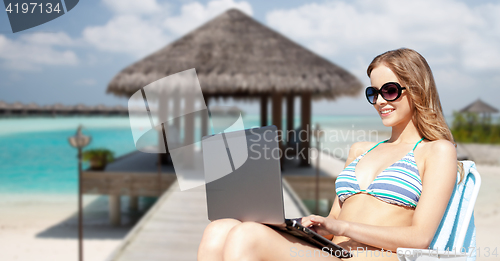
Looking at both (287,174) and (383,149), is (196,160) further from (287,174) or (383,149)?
(383,149)

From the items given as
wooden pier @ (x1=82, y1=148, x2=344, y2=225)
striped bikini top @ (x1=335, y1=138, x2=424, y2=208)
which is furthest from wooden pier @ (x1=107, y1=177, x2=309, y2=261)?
striped bikini top @ (x1=335, y1=138, x2=424, y2=208)

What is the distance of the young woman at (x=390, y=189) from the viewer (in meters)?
1.03

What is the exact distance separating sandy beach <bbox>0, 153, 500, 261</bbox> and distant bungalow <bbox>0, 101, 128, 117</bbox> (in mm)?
25442

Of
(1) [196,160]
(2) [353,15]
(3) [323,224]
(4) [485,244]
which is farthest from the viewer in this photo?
(2) [353,15]

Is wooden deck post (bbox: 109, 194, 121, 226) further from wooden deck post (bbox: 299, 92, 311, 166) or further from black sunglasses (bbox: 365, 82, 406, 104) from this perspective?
black sunglasses (bbox: 365, 82, 406, 104)

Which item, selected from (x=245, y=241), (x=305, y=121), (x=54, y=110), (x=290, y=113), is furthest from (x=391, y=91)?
(x=54, y=110)

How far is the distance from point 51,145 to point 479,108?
29697mm

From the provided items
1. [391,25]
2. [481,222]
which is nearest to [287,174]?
[481,222]

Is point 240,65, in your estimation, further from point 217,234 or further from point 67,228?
point 217,234

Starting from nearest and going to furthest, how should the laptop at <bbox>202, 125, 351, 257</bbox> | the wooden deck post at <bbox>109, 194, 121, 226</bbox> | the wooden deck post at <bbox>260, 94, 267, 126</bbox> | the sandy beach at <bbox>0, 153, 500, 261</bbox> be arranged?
the laptop at <bbox>202, 125, 351, 257</bbox> < the sandy beach at <bbox>0, 153, 500, 261</bbox> < the wooden deck post at <bbox>109, 194, 121, 226</bbox> < the wooden deck post at <bbox>260, 94, 267, 126</bbox>

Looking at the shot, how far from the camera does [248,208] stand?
107cm

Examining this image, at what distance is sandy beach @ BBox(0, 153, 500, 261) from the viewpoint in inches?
235

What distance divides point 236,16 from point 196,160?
323cm

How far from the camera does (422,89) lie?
3.83ft
